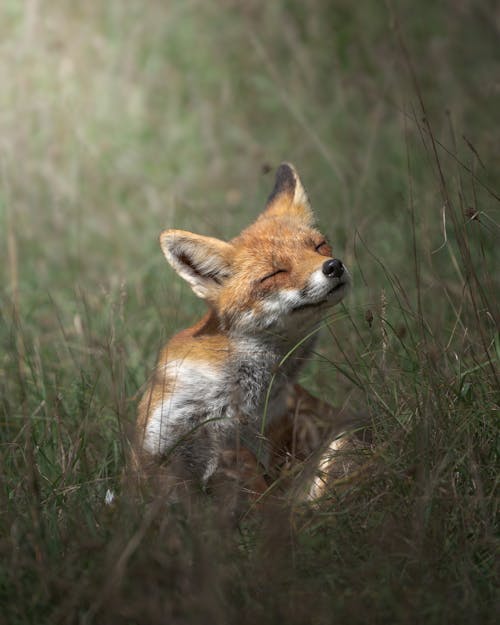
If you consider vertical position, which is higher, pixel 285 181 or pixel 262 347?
pixel 285 181

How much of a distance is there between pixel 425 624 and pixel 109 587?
3.52 ft

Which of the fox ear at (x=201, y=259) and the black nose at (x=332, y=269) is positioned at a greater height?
the fox ear at (x=201, y=259)

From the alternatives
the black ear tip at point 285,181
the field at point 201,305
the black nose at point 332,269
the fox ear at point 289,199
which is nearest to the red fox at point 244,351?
the black nose at point 332,269

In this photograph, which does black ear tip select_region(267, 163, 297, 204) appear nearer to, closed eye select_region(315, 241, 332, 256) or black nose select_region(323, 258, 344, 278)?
closed eye select_region(315, 241, 332, 256)

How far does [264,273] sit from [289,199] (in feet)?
2.92

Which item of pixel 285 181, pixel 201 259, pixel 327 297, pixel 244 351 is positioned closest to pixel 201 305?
pixel 285 181

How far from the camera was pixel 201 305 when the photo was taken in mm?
6539

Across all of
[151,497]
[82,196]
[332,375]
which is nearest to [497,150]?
[332,375]

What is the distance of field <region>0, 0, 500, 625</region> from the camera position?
3.21 meters

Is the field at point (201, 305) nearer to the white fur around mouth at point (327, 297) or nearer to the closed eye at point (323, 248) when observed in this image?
the white fur around mouth at point (327, 297)

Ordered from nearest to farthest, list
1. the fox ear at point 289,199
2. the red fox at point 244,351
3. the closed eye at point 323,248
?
the red fox at point 244,351, the closed eye at point 323,248, the fox ear at point 289,199

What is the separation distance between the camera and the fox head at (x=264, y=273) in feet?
14.7

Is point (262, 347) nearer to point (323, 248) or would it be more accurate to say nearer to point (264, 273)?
point (264, 273)

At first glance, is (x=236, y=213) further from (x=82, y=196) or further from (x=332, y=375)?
(x=332, y=375)
